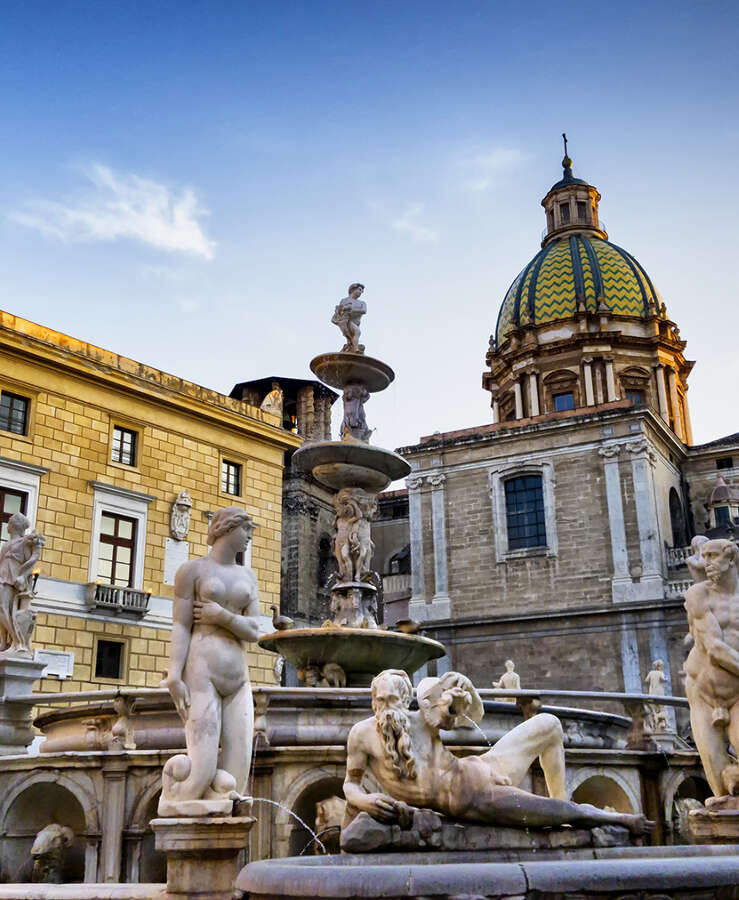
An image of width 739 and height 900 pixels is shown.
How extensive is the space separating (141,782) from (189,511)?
20.0 m

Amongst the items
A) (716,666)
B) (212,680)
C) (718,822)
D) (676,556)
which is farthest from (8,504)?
(676,556)

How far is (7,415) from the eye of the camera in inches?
969

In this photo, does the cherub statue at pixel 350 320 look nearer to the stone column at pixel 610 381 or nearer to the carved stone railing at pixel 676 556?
the carved stone railing at pixel 676 556

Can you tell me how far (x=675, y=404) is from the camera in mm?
46031

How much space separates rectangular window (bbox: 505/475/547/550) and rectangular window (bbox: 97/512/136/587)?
15930mm

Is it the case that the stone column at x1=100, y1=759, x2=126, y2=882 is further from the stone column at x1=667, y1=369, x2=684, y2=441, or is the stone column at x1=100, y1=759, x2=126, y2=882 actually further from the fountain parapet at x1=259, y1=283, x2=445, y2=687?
the stone column at x1=667, y1=369, x2=684, y2=441

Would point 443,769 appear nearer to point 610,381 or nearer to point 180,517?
point 180,517

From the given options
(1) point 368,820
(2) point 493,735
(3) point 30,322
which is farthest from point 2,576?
(3) point 30,322

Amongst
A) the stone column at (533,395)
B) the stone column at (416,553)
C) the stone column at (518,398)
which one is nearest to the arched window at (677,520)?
the stone column at (533,395)

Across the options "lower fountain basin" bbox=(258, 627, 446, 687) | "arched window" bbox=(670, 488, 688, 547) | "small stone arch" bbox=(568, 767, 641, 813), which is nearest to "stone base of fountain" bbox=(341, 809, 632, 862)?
"small stone arch" bbox=(568, 767, 641, 813)

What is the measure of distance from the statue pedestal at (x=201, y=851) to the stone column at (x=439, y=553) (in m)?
31.6

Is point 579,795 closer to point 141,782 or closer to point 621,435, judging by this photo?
point 141,782

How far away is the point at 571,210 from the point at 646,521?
81.4 ft

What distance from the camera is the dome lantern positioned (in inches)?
2046
